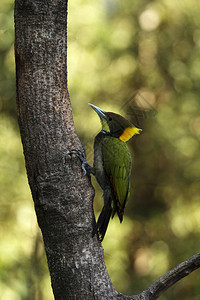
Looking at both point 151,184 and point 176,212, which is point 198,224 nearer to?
point 176,212

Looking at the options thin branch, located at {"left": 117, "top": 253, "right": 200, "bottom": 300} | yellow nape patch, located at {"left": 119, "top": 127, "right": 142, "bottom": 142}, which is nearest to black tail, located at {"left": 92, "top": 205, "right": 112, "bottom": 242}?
thin branch, located at {"left": 117, "top": 253, "right": 200, "bottom": 300}

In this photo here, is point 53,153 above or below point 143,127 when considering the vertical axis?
below

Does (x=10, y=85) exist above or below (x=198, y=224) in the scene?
above

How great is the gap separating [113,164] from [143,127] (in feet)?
10.9

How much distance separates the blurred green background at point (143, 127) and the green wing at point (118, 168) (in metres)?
2.41

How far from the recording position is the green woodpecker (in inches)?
77.5

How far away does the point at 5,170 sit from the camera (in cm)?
480

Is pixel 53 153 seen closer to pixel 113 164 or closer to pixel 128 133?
pixel 113 164

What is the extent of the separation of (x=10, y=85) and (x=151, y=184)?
7.39 feet

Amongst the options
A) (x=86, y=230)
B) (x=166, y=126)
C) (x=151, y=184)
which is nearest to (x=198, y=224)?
(x=151, y=184)

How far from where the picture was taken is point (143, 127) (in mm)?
5312

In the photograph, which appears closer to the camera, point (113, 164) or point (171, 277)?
point (171, 277)

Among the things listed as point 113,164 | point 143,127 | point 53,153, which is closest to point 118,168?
point 113,164

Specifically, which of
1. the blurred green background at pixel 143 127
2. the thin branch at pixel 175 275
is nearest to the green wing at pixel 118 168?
the thin branch at pixel 175 275
